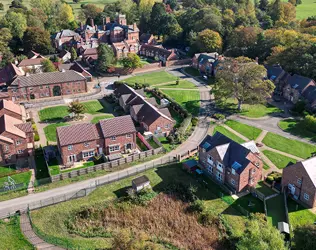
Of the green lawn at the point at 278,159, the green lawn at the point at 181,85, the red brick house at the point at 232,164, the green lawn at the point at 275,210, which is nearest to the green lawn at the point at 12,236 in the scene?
the red brick house at the point at 232,164

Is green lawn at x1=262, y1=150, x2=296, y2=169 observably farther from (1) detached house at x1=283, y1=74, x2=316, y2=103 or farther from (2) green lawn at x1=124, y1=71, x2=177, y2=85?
(2) green lawn at x1=124, y1=71, x2=177, y2=85

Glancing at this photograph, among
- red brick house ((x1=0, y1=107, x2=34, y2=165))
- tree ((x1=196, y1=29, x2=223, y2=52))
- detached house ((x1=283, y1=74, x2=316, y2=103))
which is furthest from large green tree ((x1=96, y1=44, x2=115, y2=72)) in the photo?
detached house ((x1=283, y1=74, x2=316, y2=103))

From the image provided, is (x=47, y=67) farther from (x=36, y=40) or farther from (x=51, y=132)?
(x=51, y=132)

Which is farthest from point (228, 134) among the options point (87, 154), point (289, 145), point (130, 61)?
point (130, 61)

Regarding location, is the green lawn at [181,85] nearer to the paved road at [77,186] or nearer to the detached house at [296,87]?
the detached house at [296,87]

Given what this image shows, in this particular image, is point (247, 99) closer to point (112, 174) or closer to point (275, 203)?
point (275, 203)
